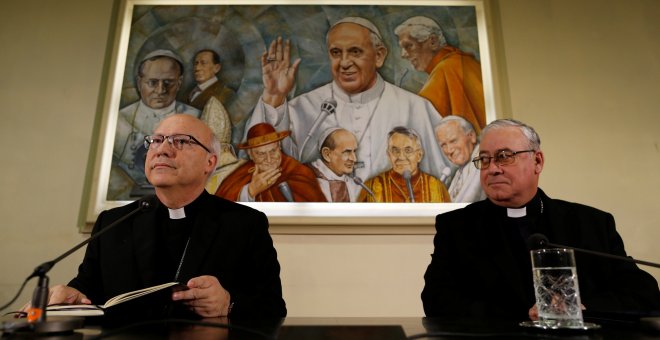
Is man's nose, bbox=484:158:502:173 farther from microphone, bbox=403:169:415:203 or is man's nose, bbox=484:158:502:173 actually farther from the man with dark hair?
the man with dark hair

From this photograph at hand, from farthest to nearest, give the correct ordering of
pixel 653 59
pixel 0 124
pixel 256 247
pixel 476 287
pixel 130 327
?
pixel 653 59 → pixel 0 124 → pixel 256 247 → pixel 476 287 → pixel 130 327

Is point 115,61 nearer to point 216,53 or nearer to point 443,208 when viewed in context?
point 216,53

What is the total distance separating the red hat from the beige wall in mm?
643

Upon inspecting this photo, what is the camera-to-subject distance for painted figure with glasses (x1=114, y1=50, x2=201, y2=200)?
3049mm

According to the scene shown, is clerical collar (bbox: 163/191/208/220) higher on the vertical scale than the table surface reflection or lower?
higher

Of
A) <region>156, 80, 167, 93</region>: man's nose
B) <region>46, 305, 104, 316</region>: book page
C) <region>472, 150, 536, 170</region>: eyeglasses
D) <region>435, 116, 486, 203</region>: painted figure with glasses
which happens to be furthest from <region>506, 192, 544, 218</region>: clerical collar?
<region>156, 80, 167, 93</region>: man's nose

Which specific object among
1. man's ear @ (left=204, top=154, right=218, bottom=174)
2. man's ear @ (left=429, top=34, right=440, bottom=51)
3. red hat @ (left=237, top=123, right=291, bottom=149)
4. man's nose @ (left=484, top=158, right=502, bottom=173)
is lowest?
man's nose @ (left=484, top=158, right=502, bottom=173)

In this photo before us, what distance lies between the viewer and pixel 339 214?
300cm

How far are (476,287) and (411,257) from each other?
0.90 m

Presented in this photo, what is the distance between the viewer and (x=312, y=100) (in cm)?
325

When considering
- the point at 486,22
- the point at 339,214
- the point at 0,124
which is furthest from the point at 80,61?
the point at 486,22

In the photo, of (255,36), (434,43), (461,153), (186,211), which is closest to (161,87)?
(255,36)

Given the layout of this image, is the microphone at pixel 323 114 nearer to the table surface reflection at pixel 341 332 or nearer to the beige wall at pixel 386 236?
the beige wall at pixel 386 236

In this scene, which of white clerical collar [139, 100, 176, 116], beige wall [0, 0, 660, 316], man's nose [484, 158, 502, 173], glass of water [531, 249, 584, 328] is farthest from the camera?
white clerical collar [139, 100, 176, 116]
